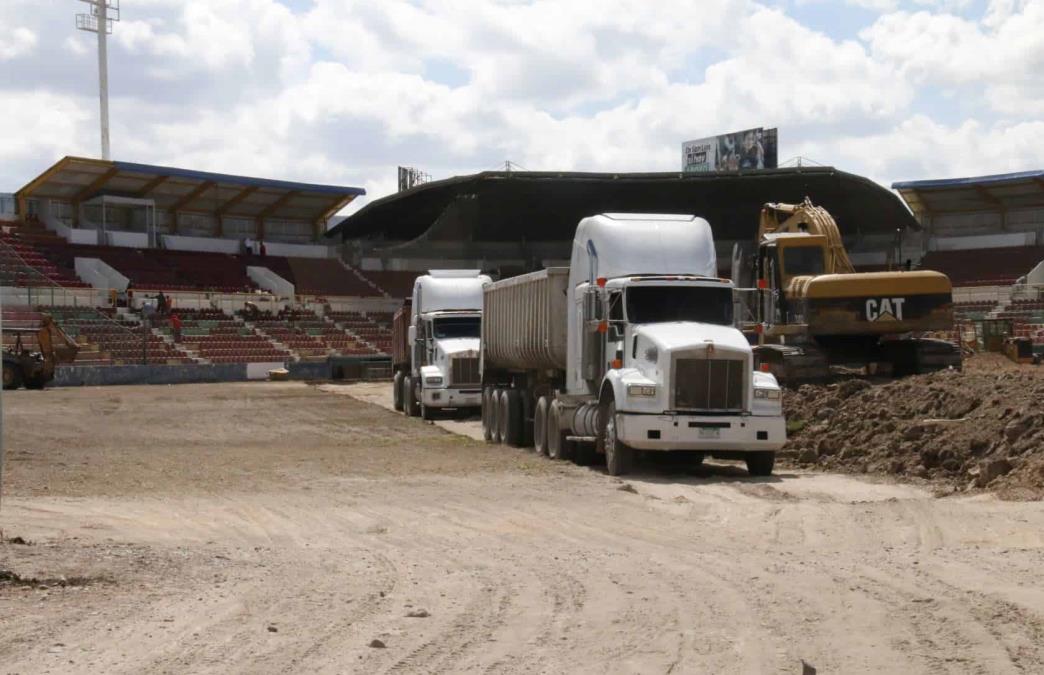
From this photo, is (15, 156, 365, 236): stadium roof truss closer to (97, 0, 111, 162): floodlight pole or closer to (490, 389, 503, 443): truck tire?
(97, 0, 111, 162): floodlight pole

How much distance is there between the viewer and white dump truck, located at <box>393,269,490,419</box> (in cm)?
3147

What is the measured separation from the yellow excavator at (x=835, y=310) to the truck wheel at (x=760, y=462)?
18.8ft

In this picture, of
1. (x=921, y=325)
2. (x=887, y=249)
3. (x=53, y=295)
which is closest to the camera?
(x=921, y=325)

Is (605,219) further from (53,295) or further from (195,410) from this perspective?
(53,295)

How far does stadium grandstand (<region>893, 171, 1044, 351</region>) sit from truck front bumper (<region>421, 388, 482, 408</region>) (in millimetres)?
38300

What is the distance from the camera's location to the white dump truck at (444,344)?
31.5 metres

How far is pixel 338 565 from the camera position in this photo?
35.1 ft

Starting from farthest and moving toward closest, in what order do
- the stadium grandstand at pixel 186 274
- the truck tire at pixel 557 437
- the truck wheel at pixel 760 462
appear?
the stadium grandstand at pixel 186 274
the truck tire at pixel 557 437
the truck wheel at pixel 760 462

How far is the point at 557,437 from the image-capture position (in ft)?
69.0

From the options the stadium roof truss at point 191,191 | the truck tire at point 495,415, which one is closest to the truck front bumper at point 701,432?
the truck tire at point 495,415

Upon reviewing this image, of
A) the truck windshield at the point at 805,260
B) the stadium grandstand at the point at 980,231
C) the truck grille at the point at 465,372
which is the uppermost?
the stadium grandstand at the point at 980,231

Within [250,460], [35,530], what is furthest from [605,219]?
[35,530]

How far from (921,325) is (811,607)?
58.5ft

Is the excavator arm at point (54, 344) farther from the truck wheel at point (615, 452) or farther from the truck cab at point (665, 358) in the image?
the truck wheel at point (615, 452)
